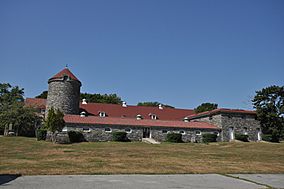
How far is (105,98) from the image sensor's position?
6675 cm

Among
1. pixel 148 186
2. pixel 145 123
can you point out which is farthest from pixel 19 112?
pixel 148 186

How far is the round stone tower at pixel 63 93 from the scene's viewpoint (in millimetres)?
40031

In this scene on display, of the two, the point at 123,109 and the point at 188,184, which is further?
the point at 123,109

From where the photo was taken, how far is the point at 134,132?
36406 mm

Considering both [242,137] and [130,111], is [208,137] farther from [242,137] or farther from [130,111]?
[130,111]

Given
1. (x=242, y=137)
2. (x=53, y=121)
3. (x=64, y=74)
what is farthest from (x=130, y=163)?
(x=64, y=74)

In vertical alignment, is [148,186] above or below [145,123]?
below

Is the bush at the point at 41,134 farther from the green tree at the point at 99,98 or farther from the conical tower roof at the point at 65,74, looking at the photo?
the green tree at the point at 99,98

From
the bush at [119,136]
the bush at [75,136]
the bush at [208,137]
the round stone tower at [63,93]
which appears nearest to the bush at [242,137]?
the bush at [208,137]

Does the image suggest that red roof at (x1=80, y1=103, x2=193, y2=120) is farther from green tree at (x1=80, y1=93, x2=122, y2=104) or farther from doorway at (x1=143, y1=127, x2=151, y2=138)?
green tree at (x1=80, y1=93, x2=122, y2=104)

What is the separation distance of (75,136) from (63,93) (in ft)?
30.7

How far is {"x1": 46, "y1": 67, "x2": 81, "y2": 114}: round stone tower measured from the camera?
1576 inches

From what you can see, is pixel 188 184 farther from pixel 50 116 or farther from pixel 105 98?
pixel 105 98

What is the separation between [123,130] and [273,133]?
21.7 metres
